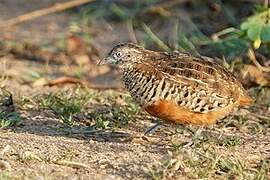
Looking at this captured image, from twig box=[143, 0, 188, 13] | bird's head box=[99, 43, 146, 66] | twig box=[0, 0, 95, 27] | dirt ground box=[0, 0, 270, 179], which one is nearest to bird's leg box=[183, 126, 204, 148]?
dirt ground box=[0, 0, 270, 179]

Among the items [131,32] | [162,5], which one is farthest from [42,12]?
[162,5]

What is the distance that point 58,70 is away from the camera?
29.1ft

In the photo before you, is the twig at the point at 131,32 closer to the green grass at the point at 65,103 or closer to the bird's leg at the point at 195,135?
the green grass at the point at 65,103

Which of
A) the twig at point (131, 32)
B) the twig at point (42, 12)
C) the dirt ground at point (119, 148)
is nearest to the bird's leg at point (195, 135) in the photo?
the dirt ground at point (119, 148)

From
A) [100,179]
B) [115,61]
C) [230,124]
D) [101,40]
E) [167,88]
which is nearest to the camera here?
[100,179]

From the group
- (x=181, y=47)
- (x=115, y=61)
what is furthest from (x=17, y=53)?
(x=115, y=61)

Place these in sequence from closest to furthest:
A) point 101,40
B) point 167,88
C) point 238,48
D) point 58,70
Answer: point 167,88, point 238,48, point 58,70, point 101,40

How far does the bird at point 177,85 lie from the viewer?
5828mm

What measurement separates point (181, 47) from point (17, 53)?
1948 mm

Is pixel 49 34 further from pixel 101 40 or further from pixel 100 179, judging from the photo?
pixel 100 179

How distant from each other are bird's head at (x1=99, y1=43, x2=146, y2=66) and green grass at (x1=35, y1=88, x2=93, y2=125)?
2.18ft

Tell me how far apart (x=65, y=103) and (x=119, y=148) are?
3.98 feet

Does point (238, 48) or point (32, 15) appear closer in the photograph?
point (238, 48)

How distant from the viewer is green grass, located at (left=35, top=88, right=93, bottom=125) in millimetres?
6774
